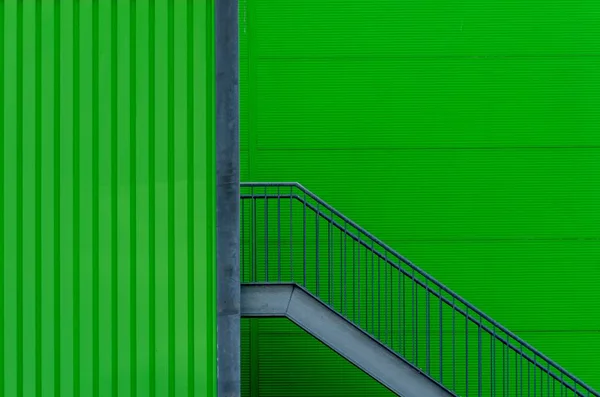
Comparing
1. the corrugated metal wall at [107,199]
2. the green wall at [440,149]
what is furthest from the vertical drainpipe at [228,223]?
the green wall at [440,149]

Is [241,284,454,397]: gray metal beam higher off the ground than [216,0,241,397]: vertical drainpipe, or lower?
lower

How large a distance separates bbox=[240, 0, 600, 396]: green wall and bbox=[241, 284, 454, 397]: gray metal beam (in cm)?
287

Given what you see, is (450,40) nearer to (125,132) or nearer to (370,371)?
(370,371)

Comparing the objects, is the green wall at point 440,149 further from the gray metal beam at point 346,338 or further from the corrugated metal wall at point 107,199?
the corrugated metal wall at point 107,199

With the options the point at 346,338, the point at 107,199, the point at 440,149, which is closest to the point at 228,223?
the point at 107,199

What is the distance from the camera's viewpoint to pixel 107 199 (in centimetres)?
575

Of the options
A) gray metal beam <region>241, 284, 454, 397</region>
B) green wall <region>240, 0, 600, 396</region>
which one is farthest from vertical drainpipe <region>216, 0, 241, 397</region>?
green wall <region>240, 0, 600, 396</region>

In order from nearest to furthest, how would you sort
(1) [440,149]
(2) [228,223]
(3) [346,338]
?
(2) [228,223], (3) [346,338], (1) [440,149]

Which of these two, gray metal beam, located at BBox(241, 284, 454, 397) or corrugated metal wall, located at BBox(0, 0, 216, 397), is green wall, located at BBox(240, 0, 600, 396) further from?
corrugated metal wall, located at BBox(0, 0, 216, 397)

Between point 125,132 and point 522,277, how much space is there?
7.39 metres

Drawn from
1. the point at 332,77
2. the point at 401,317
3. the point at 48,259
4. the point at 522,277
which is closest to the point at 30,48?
the point at 48,259

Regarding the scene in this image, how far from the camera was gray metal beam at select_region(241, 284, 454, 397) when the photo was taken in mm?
8250

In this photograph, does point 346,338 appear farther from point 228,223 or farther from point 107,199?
point 107,199

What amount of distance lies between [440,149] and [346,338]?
13.4 ft
